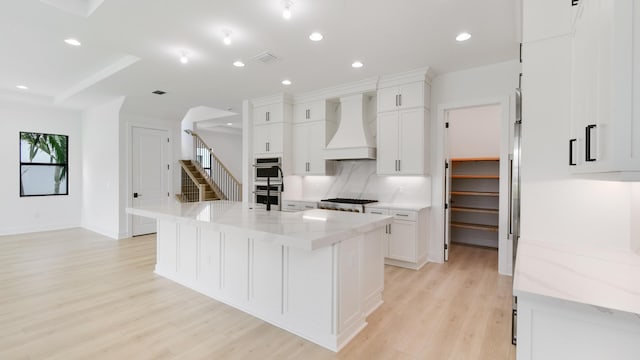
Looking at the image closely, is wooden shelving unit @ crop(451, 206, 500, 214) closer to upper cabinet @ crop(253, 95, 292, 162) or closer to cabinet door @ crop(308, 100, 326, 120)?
cabinet door @ crop(308, 100, 326, 120)

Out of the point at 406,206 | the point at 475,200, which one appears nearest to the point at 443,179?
the point at 406,206

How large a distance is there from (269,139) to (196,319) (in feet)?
11.7

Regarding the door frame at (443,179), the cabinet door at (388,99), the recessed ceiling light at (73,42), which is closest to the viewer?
the recessed ceiling light at (73,42)

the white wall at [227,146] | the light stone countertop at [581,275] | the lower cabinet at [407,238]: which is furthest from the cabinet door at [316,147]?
the white wall at [227,146]

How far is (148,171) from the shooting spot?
6648mm

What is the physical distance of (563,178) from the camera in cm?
175

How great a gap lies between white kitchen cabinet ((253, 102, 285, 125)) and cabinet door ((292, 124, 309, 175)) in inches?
14.1

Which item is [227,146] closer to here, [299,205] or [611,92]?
[299,205]

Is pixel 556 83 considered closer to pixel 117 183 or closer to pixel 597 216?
pixel 597 216

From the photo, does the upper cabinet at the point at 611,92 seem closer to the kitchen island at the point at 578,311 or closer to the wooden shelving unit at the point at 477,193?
the kitchen island at the point at 578,311

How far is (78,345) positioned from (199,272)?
3.86ft

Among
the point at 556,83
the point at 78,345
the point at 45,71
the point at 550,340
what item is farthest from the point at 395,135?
the point at 45,71

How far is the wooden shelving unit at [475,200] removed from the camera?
5.33 meters

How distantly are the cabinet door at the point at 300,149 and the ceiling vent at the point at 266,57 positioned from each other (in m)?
1.69
